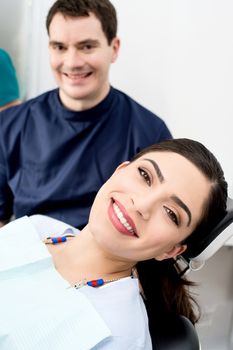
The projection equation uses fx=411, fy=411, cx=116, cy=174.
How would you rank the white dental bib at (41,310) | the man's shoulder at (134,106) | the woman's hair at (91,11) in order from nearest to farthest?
1. the white dental bib at (41,310)
2. the woman's hair at (91,11)
3. the man's shoulder at (134,106)

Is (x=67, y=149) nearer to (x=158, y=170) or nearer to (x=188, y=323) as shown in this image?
(x=158, y=170)

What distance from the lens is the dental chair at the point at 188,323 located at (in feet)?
2.71

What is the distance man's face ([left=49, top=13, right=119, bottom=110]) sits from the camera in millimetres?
1181

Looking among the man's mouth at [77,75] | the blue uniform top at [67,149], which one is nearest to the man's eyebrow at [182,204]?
the blue uniform top at [67,149]

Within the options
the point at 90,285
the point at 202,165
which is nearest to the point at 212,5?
the point at 202,165

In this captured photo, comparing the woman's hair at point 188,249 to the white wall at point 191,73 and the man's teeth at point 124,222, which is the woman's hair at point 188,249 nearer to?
the man's teeth at point 124,222

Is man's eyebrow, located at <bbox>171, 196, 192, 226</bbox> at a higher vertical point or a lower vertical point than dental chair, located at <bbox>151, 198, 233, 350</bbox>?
higher

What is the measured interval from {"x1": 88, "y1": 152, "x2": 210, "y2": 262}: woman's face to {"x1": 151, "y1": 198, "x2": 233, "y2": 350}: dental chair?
0.21 feet

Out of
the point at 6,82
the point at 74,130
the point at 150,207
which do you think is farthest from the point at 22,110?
the point at 150,207

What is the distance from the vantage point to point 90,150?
1222 millimetres

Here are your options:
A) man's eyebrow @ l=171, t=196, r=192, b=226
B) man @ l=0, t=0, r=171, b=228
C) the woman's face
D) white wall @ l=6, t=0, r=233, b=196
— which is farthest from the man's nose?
man's eyebrow @ l=171, t=196, r=192, b=226

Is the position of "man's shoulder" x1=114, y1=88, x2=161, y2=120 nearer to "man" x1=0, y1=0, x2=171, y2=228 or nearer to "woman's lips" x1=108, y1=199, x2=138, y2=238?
"man" x1=0, y1=0, x2=171, y2=228

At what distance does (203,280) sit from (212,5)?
0.95 m

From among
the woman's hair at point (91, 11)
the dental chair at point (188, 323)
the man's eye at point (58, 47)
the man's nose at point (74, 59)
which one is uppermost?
the woman's hair at point (91, 11)
